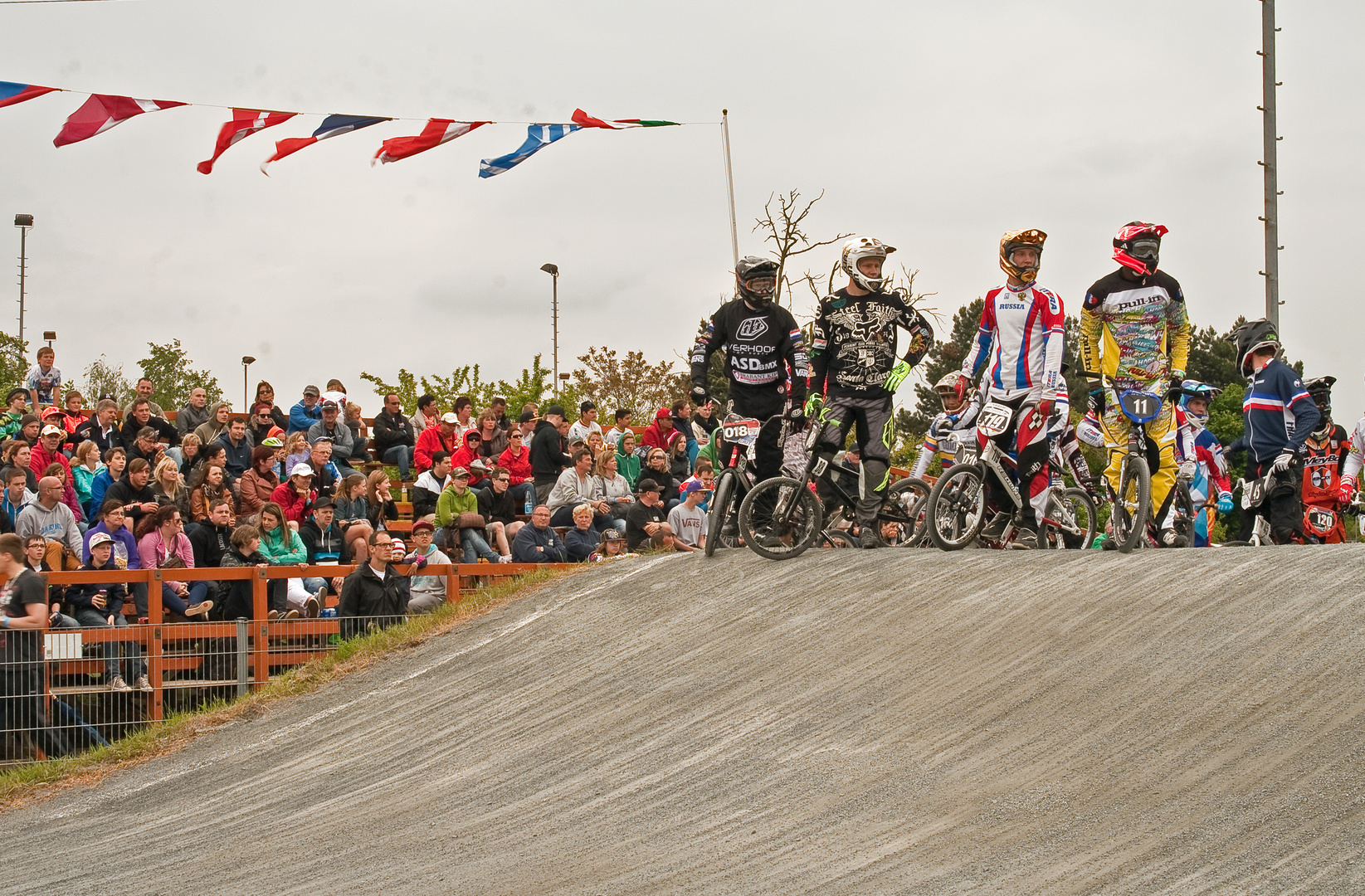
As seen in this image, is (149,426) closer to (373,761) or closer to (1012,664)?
(373,761)

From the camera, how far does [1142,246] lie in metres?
9.91

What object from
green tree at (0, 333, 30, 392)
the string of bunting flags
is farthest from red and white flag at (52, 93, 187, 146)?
green tree at (0, 333, 30, 392)

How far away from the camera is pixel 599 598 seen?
10.9 metres

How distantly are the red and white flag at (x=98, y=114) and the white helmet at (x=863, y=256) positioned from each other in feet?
25.4

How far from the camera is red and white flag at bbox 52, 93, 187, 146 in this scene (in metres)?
13.8

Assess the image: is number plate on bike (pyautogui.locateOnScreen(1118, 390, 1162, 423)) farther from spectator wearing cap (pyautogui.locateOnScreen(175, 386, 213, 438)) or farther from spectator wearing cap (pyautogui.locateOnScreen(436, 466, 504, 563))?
spectator wearing cap (pyautogui.locateOnScreen(175, 386, 213, 438))

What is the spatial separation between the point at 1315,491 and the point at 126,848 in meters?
10.9

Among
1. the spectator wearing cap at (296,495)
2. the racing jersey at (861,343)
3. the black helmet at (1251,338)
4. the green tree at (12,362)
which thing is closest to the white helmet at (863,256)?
the racing jersey at (861,343)

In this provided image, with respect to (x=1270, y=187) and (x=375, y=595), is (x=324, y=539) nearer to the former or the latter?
(x=375, y=595)

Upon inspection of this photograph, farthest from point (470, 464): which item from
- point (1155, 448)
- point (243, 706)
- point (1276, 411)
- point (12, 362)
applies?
point (12, 362)

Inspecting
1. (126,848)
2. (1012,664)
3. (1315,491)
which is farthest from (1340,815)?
(1315,491)

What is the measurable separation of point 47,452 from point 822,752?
34.0 ft

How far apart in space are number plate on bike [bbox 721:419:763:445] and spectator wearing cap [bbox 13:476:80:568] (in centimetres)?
618

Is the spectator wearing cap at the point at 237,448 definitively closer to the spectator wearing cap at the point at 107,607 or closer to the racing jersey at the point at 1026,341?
the spectator wearing cap at the point at 107,607
